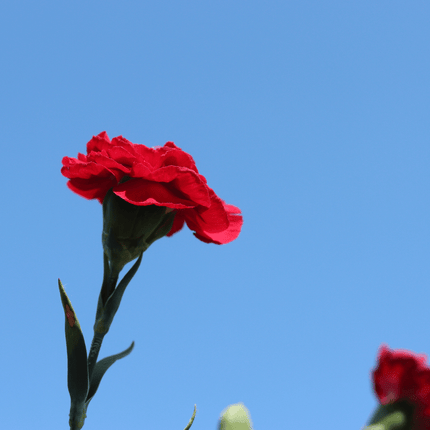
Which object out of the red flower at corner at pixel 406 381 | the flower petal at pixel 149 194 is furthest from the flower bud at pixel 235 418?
the flower petal at pixel 149 194

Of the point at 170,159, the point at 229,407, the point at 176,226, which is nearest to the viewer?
the point at 229,407

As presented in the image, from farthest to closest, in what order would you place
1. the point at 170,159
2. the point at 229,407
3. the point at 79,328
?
the point at 170,159 < the point at 79,328 < the point at 229,407

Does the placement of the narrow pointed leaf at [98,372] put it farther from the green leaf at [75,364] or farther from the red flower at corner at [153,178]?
the red flower at corner at [153,178]

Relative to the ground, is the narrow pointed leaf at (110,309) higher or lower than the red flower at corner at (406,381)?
higher

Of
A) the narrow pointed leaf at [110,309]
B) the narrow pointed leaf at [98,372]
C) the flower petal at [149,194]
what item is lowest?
the narrow pointed leaf at [98,372]

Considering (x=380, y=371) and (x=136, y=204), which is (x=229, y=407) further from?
(x=136, y=204)

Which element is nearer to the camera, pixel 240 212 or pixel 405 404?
pixel 405 404

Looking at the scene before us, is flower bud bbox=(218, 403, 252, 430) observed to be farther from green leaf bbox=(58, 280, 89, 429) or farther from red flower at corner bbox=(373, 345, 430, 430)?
green leaf bbox=(58, 280, 89, 429)

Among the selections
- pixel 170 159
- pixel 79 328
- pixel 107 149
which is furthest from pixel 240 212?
pixel 79 328
